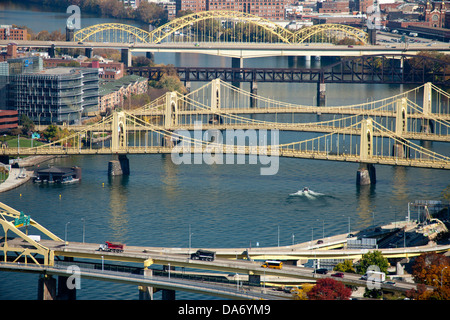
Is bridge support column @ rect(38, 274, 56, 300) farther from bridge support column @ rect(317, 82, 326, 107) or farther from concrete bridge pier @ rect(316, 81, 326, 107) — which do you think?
concrete bridge pier @ rect(316, 81, 326, 107)

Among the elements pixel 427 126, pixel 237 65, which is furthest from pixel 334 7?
pixel 427 126

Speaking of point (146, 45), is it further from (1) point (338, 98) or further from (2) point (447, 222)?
(2) point (447, 222)

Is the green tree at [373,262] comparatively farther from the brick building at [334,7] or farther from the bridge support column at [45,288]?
the brick building at [334,7]


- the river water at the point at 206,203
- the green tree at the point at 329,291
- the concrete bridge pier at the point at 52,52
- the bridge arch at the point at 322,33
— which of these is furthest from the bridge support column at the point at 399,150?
the concrete bridge pier at the point at 52,52

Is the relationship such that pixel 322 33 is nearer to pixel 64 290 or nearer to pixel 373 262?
pixel 373 262
